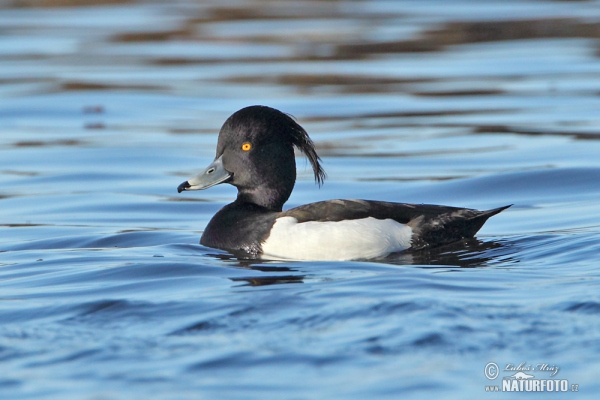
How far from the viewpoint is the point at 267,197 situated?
833 centimetres

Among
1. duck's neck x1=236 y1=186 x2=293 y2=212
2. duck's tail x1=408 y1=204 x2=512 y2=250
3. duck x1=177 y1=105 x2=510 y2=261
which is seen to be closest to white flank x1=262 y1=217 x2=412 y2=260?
duck x1=177 y1=105 x2=510 y2=261

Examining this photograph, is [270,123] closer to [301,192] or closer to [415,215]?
[415,215]

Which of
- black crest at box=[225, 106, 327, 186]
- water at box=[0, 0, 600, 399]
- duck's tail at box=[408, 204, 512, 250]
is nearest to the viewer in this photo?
water at box=[0, 0, 600, 399]

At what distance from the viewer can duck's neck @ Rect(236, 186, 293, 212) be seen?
27.3 feet

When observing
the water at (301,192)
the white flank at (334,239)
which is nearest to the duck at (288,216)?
the white flank at (334,239)

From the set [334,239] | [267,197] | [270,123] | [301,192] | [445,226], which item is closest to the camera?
[334,239]

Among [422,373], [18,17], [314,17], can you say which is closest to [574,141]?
[422,373]

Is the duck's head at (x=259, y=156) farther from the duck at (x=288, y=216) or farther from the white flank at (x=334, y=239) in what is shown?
the white flank at (x=334, y=239)

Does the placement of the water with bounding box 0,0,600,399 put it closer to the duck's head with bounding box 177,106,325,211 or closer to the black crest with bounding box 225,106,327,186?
the duck's head with bounding box 177,106,325,211

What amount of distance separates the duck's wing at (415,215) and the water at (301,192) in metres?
0.13

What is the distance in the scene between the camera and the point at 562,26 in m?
22.6

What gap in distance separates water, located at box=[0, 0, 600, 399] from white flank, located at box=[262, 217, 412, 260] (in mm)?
156

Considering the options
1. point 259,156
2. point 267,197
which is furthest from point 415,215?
point 259,156

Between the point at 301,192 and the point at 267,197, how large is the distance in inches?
122
